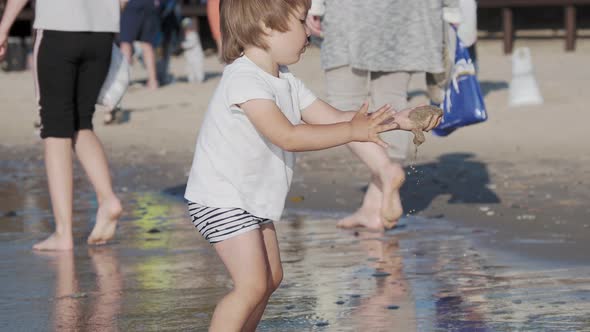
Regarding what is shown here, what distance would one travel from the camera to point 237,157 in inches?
172

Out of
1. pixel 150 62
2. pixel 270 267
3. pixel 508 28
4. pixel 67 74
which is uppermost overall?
pixel 270 267

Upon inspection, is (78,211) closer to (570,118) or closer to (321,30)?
(321,30)

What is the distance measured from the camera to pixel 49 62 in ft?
22.8

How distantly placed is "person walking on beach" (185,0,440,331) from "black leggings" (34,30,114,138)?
2671 millimetres

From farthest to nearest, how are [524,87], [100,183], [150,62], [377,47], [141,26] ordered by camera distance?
1. [150,62]
2. [141,26]
3. [524,87]
4. [377,47]
5. [100,183]

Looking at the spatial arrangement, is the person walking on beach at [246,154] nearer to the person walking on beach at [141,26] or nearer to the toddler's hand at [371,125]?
the toddler's hand at [371,125]

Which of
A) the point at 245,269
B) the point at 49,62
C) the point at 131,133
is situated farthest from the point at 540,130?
the point at 245,269

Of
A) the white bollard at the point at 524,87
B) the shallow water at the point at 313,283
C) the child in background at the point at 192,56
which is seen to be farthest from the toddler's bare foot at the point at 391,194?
the child in background at the point at 192,56

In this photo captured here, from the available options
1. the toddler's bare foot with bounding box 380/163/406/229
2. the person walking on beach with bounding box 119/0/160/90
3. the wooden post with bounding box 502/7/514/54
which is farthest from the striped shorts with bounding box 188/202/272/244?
the wooden post with bounding box 502/7/514/54

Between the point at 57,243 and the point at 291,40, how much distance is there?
9.98ft

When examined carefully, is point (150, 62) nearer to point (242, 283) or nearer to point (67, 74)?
point (67, 74)

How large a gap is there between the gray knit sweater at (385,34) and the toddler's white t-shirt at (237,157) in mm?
3041

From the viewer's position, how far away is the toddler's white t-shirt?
14.3 feet

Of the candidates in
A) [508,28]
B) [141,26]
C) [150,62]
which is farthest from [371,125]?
[508,28]
